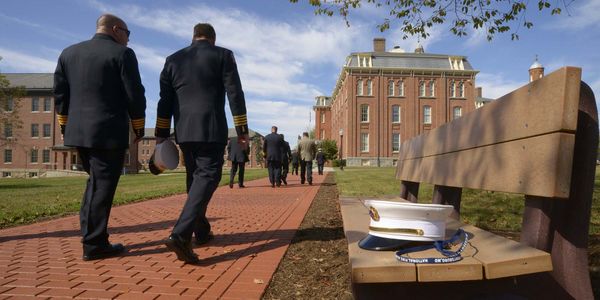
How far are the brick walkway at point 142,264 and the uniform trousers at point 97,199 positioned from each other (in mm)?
186

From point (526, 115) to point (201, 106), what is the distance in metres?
2.32

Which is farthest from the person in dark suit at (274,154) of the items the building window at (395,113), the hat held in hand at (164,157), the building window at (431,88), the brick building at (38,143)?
the brick building at (38,143)

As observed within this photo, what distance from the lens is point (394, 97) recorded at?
166ft

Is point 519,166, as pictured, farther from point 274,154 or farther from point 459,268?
point 274,154

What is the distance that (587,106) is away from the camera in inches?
70.8

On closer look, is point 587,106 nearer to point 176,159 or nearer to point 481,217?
Result: point 176,159

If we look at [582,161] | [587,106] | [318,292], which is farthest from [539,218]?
[318,292]

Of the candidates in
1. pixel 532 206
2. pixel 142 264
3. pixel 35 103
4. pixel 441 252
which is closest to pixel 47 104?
pixel 35 103

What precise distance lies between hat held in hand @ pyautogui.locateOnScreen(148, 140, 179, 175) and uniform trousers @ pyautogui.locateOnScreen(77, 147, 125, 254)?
1.01 ft

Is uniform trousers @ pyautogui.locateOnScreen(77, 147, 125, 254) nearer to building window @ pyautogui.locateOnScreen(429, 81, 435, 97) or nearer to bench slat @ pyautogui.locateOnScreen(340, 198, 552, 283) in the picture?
bench slat @ pyautogui.locateOnScreen(340, 198, 552, 283)

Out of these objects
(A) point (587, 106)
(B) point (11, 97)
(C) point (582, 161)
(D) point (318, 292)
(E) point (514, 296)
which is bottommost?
(D) point (318, 292)

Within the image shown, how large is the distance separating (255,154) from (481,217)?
9107 cm

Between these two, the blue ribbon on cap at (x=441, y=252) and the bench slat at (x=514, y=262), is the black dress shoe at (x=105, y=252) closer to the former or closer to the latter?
the blue ribbon on cap at (x=441, y=252)

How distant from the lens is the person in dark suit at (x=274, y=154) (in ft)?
41.5
